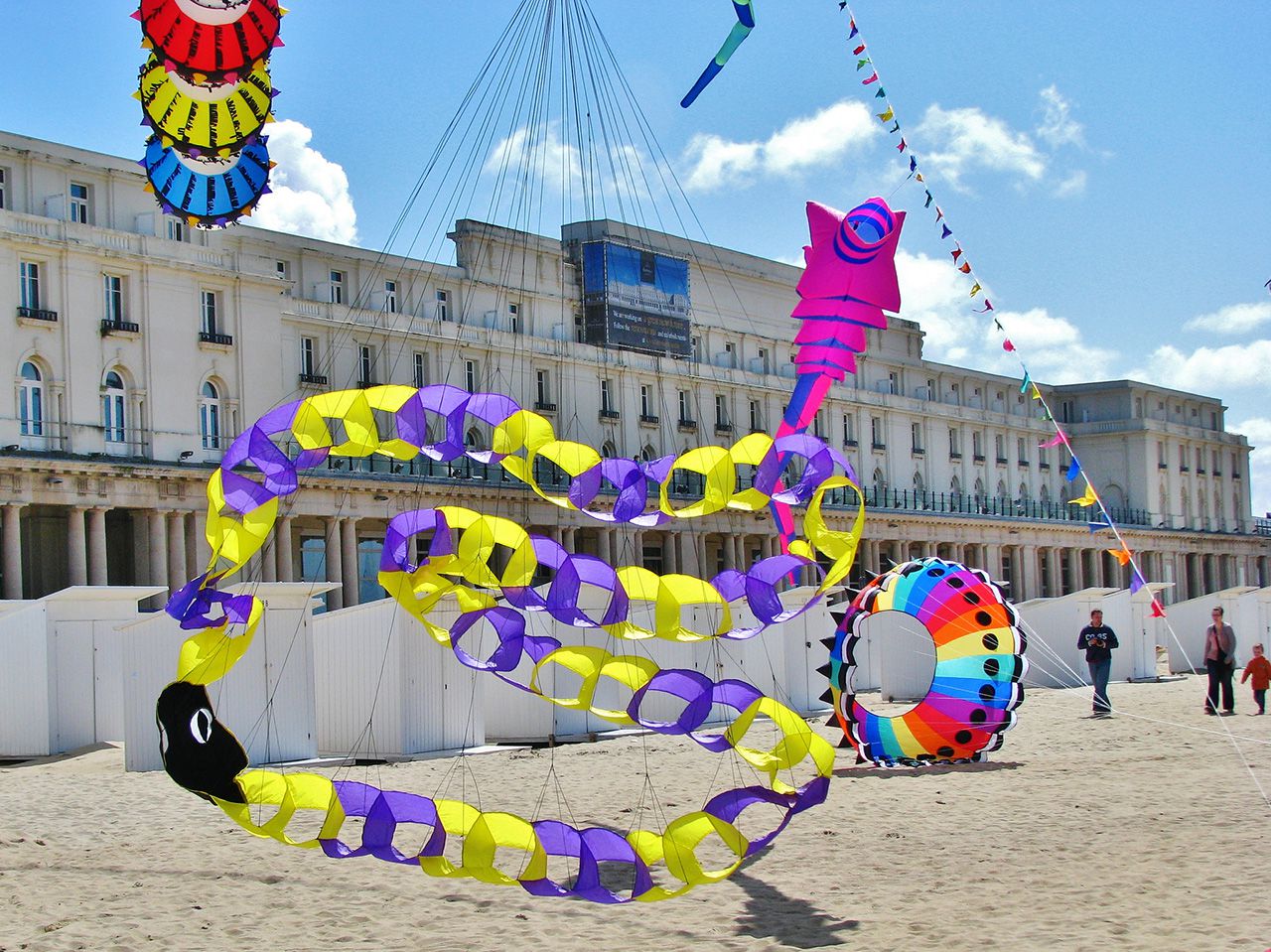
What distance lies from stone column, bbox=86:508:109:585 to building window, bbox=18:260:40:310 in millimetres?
6149

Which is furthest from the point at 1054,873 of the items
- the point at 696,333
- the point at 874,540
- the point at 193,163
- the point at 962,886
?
the point at 874,540

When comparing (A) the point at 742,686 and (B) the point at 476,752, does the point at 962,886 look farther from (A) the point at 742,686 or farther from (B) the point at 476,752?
(B) the point at 476,752

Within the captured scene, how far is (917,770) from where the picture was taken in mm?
21219

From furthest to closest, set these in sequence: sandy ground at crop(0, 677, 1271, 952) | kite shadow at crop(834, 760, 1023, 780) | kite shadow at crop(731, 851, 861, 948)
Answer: kite shadow at crop(834, 760, 1023, 780) → sandy ground at crop(0, 677, 1271, 952) → kite shadow at crop(731, 851, 861, 948)

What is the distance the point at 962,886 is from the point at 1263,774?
8162 mm

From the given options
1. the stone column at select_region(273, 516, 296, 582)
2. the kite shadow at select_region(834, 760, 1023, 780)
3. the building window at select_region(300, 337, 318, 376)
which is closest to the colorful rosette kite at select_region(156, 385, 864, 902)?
the kite shadow at select_region(834, 760, 1023, 780)

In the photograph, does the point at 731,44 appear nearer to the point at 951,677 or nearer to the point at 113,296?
the point at 951,677

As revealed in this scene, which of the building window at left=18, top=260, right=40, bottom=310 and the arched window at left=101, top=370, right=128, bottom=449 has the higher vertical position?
the building window at left=18, top=260, right=40, bottom=310

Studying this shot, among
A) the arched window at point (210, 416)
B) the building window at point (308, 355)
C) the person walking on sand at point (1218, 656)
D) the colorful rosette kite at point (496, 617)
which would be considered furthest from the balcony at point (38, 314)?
the colorful rosette kite at point (496, 617)

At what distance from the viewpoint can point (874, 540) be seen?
73.8m

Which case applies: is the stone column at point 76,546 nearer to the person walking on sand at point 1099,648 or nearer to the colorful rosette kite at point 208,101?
the person walking on sand at point 1099,648

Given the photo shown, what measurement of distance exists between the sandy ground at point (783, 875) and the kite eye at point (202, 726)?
1.75 m

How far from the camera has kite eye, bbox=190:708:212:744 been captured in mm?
11617

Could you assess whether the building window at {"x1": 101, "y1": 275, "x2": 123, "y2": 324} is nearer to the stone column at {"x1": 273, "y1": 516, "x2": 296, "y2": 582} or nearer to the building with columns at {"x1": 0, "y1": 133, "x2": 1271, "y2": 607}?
the building with columns at {"x1": 0, "y1": 133, "x2": 1271, "y2": 607}
